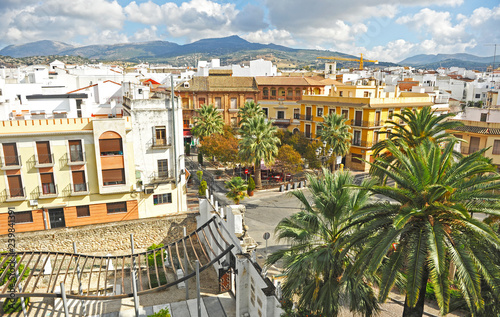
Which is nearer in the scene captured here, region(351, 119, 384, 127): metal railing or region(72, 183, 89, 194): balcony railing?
region(72, 183, 89, 194): balcony railing

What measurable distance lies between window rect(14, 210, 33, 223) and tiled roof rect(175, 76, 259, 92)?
36.7 m

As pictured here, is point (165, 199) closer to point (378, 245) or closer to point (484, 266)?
point (378, 245)

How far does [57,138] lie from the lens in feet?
83.3

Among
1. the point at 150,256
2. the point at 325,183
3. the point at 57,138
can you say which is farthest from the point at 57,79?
the point at 325,183

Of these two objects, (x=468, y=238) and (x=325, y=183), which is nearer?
(x=468, y=238)

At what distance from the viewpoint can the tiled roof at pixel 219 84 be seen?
59.8 metres

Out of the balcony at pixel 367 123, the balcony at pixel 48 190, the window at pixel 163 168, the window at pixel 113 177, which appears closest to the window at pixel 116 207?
the window at pixel 113 177

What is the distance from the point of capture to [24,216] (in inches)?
1031

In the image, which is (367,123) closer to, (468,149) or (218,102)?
(468,149)

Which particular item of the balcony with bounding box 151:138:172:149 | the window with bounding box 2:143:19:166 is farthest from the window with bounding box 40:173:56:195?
the balcony with bounding box 151:138:172:149

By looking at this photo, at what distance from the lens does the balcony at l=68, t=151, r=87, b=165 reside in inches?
1020

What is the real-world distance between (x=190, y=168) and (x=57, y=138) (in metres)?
20.4

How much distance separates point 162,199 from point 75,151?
7.75 m

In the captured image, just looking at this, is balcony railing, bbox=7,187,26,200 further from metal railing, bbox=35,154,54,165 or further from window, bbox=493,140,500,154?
window, bbox=493,140,500,154
